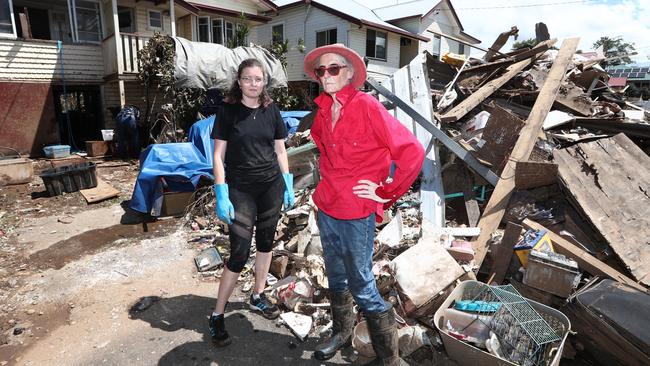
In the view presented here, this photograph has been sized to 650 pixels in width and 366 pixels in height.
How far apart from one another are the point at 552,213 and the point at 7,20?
13266 millimetres

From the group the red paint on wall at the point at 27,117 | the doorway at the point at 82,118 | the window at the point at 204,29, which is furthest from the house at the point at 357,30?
the red paint on wall at the point at 27,117

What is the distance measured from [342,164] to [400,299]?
1403mm

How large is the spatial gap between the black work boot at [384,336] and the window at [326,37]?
1735 cm

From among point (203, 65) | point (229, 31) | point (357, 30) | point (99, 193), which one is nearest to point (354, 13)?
point (357, 30)

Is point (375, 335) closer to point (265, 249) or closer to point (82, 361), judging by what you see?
point (265, 249)

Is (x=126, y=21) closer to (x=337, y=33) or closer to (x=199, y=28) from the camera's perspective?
(x=199, y=28)

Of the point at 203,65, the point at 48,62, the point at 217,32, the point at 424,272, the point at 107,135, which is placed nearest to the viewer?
Answer: the point at 424,272

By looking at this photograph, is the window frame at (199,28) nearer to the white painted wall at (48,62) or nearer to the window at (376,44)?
the white painted wall at (48,62)

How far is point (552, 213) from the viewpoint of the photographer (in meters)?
3.98

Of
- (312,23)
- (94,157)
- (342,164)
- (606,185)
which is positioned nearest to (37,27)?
(94,157)

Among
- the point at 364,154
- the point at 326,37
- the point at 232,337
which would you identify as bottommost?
the point at 232,337

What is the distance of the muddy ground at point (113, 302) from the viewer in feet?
8.88

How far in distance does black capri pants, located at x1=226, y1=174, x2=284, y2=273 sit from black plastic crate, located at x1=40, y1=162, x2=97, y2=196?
A: 5.34 metres

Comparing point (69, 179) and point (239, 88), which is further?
point (69, 179)
